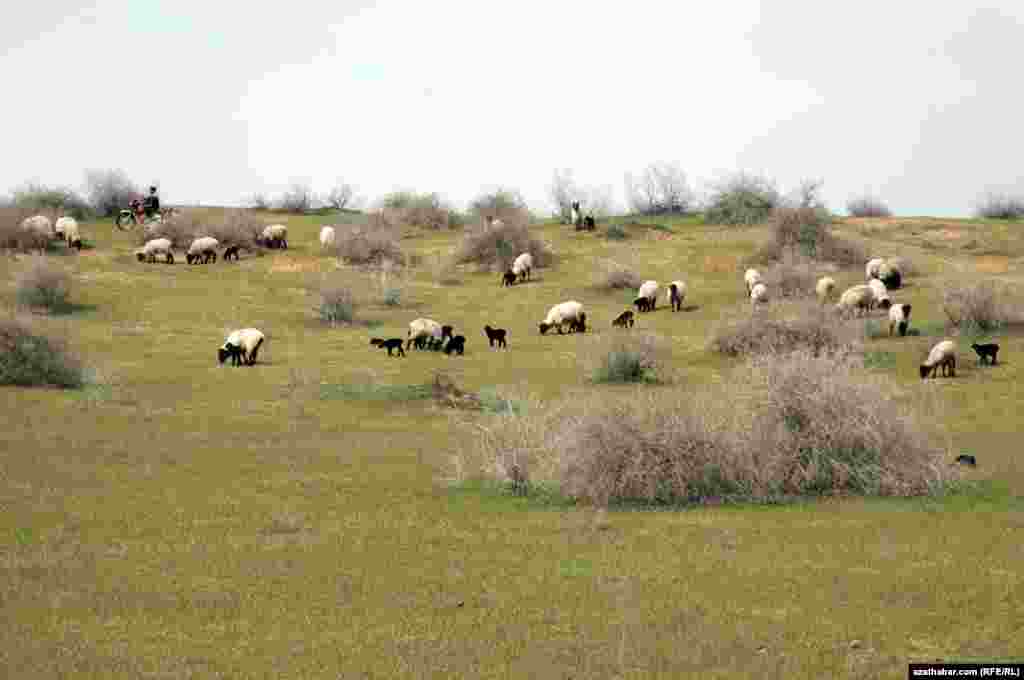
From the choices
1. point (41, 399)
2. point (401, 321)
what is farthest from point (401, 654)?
point (401, 321)

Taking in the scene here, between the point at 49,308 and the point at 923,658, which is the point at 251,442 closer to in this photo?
the point at 923,658

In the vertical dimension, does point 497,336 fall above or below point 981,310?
below

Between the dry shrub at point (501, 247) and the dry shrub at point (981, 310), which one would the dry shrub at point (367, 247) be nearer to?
the dry shrub at point (501, 247)

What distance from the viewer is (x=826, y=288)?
38688mm

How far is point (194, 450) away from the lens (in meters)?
18.1

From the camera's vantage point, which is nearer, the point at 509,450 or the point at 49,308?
the point at 509,450

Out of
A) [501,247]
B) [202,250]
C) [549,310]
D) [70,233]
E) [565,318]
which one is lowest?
[549,310]

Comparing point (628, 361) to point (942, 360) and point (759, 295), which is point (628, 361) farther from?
point (759, 295)

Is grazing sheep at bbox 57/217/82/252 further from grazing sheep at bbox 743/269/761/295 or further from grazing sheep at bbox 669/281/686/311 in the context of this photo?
grazing sheep at bbox 743/269/761/295

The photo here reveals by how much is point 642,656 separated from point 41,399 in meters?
16.9

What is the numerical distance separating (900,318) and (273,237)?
89.3 ft

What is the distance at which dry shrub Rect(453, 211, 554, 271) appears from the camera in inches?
1870

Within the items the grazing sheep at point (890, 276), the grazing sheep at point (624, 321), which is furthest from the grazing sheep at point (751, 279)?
the grazing sheep at point (624, 321)

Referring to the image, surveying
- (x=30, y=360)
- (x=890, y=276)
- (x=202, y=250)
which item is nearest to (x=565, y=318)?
(x=890, y=276)
